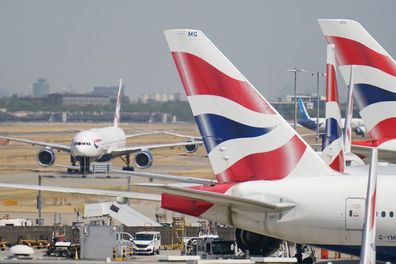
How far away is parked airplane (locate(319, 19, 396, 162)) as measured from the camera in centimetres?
4644

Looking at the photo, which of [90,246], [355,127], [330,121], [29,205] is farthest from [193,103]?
[355,127]

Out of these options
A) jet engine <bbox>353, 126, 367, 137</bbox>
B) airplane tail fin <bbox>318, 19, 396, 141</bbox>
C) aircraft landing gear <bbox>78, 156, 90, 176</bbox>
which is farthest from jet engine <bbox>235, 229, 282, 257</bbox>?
jet engine <bbox>353, 126, 367, 137</bbox>

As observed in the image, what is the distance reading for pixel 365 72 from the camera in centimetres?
4644

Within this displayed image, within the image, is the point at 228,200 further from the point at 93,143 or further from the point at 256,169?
the point at 93,143

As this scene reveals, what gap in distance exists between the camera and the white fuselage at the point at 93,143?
4208 inches

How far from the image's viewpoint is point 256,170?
3253 cm

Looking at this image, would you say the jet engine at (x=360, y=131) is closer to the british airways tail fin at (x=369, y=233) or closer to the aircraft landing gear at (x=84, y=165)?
the aircraft landing gear at (x=84, y=165)

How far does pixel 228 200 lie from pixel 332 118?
23.6 feet

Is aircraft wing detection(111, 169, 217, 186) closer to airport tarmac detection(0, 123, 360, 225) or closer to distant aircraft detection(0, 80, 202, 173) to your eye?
airport tarmac detection(0, 123, 360, 225)

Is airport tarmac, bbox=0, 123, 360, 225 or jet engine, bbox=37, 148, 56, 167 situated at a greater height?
jet engine, bbox=37, 148, 56, 167

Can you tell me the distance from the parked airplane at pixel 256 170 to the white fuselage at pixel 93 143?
74886 millimetres

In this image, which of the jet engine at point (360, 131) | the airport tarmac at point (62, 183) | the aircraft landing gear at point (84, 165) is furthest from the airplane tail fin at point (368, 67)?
the jet engine at point (360, 131)

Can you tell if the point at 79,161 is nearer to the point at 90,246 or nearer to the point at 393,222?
the point at 90,246

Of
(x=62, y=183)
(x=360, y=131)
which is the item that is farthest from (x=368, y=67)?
(x=360, y=131)
